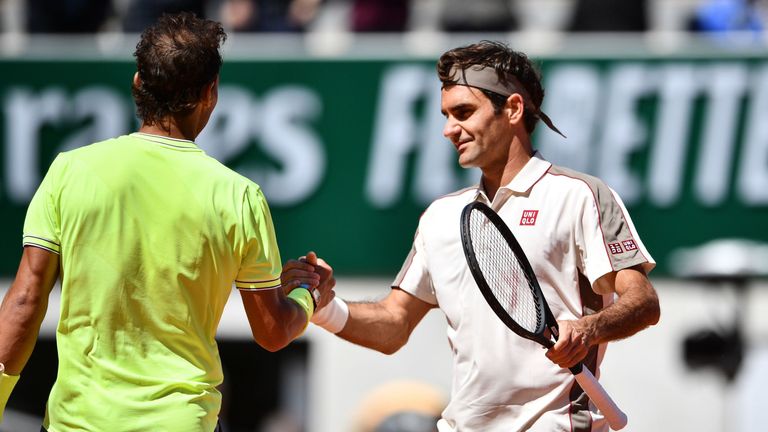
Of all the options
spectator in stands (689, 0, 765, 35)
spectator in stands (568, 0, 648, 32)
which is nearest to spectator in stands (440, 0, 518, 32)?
spectator in stands (568, 0, 648, 32)

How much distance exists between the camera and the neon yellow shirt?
4.01 meters

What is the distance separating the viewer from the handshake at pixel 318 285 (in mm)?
4859

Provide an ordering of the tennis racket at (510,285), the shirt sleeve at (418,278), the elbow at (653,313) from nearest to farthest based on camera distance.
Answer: the tennis racket at (510,285), the elbow at (653,313), the shirt sleeve at (418,278)

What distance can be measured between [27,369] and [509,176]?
7787 millimetres

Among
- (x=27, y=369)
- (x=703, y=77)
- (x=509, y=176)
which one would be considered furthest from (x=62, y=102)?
(x=509, y=176)

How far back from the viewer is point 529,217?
4934 millimetres

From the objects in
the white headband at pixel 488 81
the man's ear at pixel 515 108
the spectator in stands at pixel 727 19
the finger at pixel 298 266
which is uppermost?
the white headband at pixel 488 81

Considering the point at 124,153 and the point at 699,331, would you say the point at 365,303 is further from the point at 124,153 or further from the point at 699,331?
the point at 699,331

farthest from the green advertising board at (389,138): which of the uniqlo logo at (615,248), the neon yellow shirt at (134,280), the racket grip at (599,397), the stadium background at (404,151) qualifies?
the neon yellow shirt at (134,280)

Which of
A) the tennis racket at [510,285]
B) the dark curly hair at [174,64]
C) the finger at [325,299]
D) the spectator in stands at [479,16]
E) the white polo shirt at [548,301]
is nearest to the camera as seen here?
the dark curly hair at [174,64]

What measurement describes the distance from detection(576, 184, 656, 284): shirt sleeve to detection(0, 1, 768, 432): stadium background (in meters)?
5.88

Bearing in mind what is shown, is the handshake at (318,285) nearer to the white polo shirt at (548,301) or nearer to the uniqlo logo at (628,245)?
the white polo shirt at (548,301)

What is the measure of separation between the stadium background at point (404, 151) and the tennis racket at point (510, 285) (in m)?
5.97

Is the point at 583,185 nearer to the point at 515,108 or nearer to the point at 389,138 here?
the point at 515,108
